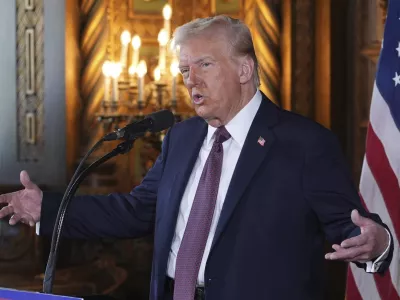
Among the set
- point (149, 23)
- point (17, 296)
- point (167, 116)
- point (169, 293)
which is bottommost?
point (169, 293)

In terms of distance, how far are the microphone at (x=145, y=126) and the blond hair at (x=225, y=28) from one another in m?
0.28

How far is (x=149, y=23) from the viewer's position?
4.71 m

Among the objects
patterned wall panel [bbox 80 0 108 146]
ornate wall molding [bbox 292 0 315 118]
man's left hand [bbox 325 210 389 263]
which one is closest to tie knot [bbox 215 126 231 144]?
man's left hand [bbox 325 210 389 263]

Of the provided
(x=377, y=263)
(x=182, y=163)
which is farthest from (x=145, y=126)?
(x=377, y=263)

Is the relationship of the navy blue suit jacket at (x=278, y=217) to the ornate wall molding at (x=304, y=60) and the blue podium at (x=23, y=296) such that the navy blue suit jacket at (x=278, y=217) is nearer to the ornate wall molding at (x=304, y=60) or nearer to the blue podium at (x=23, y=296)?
the blue podium at (x=23, y=296)

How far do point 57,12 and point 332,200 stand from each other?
3112 millimetres

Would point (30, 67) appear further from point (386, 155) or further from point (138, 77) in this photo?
→ point (386, 155)

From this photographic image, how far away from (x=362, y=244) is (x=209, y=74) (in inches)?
23.8

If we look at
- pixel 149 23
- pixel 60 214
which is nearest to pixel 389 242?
pixel 60 214

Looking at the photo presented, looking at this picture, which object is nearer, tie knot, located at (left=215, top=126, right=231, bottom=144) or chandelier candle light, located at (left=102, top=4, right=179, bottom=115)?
tie knot, located at (left=215, top=126, right=231, bottom=144)

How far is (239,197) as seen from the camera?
1.91 metres

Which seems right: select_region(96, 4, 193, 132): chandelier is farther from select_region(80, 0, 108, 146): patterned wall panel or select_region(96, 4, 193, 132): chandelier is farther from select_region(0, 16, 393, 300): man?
select_region(0, 16, 393, 300): man

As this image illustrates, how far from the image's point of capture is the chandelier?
13.9ft

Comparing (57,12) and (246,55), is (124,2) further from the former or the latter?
(246,55)
